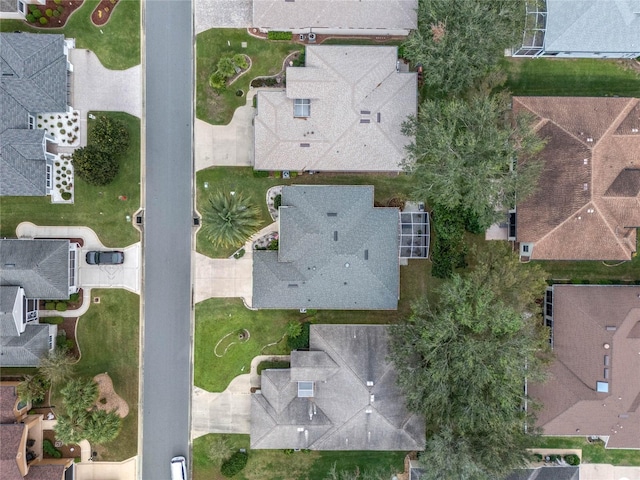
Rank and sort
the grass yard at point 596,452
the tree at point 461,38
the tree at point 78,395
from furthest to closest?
the grass yard at point 596,452, the tree at point 78,395, the tree at point 461,38

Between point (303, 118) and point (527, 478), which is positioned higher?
point (303, 118)

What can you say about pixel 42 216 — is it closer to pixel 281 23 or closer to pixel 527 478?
pixel 281 23

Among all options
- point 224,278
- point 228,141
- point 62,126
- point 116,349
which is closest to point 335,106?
point 228,141

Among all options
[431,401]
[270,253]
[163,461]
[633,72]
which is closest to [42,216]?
[270,253]

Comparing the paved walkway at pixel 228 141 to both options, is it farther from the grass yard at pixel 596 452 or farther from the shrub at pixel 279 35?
the grass yard at pixel 596 452

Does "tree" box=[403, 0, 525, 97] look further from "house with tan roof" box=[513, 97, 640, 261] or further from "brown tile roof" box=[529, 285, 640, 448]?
"brown tile roof" box=[529, 285, 640, 448]

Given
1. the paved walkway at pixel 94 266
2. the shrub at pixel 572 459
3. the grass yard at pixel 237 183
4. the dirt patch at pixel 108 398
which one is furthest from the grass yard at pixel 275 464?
the grass yard at pixel 237 183

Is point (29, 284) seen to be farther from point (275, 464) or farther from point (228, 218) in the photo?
point (275, 464)
